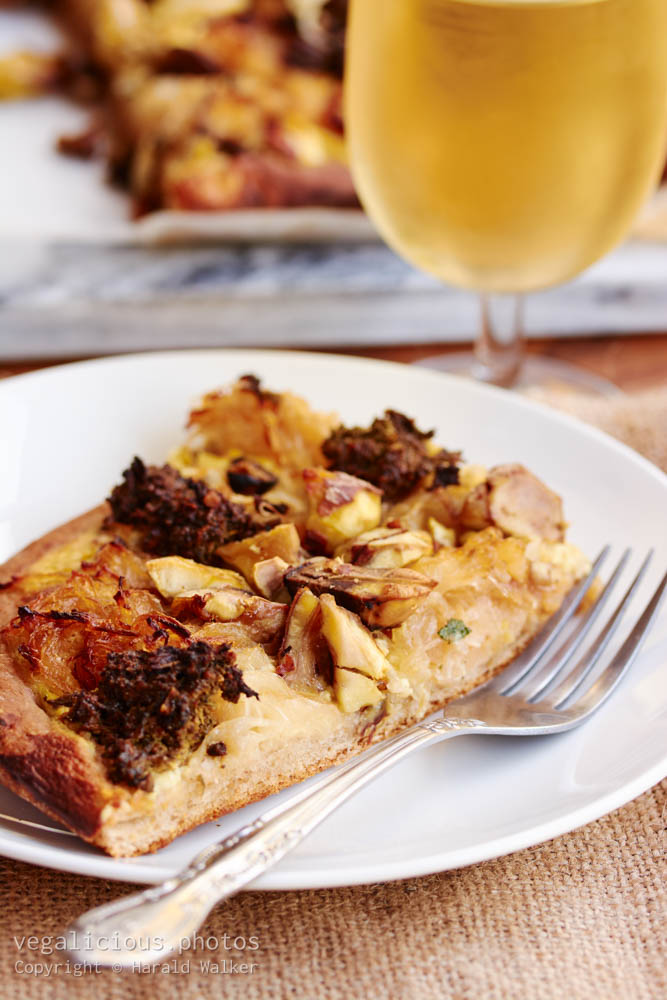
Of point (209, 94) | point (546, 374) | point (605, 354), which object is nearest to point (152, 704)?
point (546, 374)

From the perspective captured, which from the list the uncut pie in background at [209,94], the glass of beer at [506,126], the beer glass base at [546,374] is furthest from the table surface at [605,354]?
the glass of beer at [506,126]

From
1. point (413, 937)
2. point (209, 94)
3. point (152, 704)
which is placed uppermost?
point (152, 704)

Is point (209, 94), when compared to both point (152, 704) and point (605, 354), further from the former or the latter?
point (152, 704)

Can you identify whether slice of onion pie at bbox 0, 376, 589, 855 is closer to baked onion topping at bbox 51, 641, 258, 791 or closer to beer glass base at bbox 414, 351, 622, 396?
baked onion topping at bbox 51, 641, 258, 791

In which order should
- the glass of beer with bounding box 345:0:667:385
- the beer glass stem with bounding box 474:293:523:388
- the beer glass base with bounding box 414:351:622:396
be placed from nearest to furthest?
the glass of beer with bounding box 345:0:667:385
the beer glass stem with bounding box 474:293:523:388
the beer glass base with bounding box 414:351:622:396

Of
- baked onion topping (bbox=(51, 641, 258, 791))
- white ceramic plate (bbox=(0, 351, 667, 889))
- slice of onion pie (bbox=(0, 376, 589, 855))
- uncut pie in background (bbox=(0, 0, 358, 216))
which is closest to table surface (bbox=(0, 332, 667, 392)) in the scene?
uncut pie in background (bbox=(0, 0, 358, 216))

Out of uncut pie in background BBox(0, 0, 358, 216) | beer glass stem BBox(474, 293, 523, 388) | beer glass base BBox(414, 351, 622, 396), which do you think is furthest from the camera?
uncut pie in background BBox(0, 0, 358, 216)

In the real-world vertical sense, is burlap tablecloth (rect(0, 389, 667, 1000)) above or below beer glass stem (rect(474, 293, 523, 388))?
above
